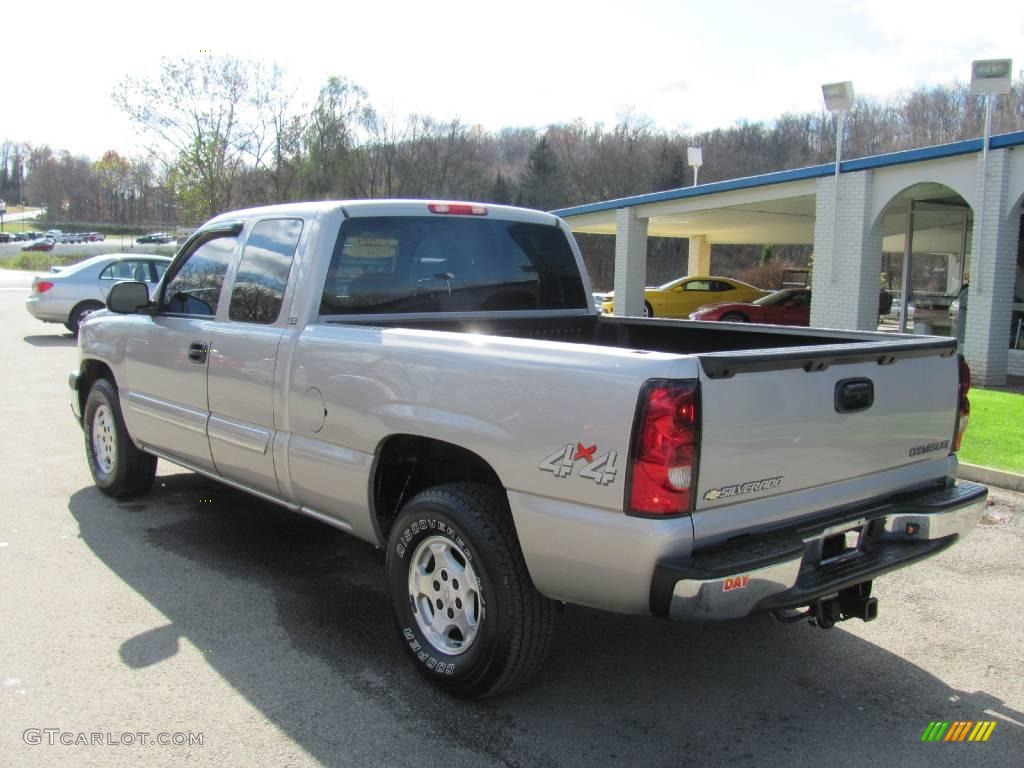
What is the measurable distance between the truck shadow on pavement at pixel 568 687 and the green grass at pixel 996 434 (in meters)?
3.98

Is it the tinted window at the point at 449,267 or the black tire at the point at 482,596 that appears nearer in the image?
the black tire at the point at 482,596

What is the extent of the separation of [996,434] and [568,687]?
6.60 meters

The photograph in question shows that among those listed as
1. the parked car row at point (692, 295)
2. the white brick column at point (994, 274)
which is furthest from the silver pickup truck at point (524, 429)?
the parked car row at point (692, 295)

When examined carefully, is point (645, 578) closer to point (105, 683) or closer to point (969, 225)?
point (105, 683)

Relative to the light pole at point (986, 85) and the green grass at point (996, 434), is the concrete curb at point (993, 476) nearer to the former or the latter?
the green grass at point (996, 434)

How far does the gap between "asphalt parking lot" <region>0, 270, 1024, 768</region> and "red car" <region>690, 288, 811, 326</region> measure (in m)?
16.1

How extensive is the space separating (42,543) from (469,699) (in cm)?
325

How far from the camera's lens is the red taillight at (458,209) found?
465 cm

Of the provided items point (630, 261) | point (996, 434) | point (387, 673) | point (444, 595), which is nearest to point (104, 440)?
point (387, 673)

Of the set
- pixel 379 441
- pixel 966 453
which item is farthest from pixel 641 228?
pixel 379 441

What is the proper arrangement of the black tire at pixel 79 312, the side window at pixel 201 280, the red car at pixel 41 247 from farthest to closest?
the red car at pixel 41 247 → the black tire at pixel 79 312 → the side window at pixel 201 280

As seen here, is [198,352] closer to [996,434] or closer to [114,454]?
[114,454]

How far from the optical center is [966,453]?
7496 mm

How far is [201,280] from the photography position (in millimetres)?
5242
